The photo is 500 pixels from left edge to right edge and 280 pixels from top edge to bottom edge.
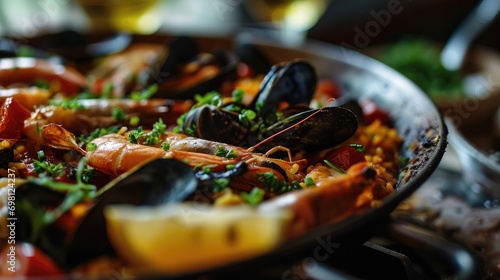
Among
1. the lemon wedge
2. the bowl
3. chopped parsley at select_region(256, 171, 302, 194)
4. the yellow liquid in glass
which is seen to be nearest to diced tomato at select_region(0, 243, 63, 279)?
the lemon wedge

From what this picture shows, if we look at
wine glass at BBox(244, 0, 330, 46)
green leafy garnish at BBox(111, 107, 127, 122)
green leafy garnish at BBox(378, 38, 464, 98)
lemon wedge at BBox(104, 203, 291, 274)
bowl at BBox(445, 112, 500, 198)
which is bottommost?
green leafy garnish at BBox(378, 38, 464, 98)

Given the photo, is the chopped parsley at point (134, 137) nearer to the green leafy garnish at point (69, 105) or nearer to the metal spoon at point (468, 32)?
the green leafy garnish at point (69, 105)

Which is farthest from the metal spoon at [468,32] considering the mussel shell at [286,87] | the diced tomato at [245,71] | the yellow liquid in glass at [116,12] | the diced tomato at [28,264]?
the diced tomato at [28,264]

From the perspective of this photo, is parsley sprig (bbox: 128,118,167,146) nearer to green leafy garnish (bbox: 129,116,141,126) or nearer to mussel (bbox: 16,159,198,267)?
green leafy garnish (bbox: 129,116,141,126)

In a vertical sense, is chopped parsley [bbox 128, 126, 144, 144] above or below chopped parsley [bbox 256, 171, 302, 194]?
above

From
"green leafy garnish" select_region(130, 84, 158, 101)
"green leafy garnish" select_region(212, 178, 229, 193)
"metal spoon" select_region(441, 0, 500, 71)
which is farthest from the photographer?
"metal spoon" select_region(441, 0, 500, 71)

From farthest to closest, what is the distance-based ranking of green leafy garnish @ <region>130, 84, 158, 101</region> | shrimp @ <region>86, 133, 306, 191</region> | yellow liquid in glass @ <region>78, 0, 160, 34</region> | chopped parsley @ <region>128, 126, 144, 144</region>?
yellow liquid in glass @ <region>78, 0, 160, 34</region> → green leafy garnish @ <region>130, 84, 158, 101</region> → chopped parsley @ <region>128, 126, 144, 144</region> → shrimp @ <region>86, 133, 306, 191</region>
